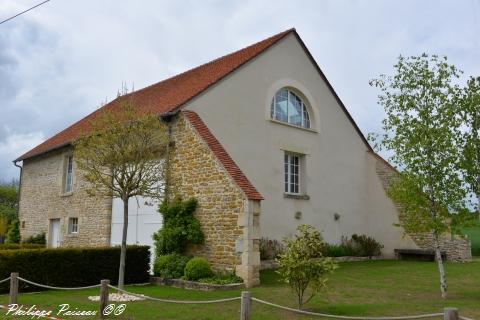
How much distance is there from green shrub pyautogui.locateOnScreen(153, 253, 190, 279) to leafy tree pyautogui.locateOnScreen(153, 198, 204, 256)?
32 cm

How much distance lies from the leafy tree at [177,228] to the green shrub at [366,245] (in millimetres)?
7932

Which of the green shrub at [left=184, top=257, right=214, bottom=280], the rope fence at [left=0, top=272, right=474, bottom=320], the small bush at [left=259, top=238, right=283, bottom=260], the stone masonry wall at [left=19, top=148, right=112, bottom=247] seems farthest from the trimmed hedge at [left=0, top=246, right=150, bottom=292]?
the small bush at [left=259, top=238, right=283, bottom=260]

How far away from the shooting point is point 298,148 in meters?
16.7

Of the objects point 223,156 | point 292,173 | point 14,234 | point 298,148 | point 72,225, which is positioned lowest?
point 14,234

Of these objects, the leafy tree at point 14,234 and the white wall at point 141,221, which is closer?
the white wall at point 141,221

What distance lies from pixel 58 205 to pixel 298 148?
389 inches

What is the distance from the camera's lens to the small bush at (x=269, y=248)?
14630 millimetres

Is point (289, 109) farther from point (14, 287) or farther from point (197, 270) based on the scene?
point (14, 287)

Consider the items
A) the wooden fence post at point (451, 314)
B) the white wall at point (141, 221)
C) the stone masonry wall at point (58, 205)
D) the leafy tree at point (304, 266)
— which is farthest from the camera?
the stone masonry wall at point (58, 205)

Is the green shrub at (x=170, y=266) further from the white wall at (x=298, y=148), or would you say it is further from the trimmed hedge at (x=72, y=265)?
the white wall at (x=298, y=148)

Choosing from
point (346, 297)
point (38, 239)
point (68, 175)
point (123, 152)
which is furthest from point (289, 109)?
point (38, 239)

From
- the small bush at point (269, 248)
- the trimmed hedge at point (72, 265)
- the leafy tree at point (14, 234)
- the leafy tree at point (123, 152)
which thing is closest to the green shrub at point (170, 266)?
the trimmed hedge at point (72, 265)

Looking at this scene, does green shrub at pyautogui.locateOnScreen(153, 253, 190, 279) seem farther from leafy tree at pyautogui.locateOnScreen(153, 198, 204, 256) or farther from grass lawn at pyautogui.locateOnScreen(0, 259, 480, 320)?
grass lawn at pyautogui.locateOnScreen(0, 259, 480, 320)

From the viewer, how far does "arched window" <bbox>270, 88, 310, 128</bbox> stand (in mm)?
16562
